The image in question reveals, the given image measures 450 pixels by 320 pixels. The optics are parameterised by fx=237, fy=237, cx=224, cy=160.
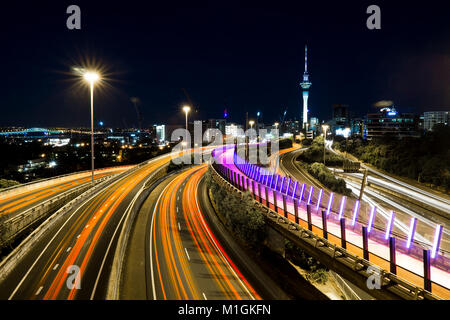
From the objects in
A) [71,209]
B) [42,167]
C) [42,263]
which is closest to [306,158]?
[71,209]

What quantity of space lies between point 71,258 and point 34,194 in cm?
1978

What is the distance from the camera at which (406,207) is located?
90.6 feet

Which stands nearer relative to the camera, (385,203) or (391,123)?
(385,203)

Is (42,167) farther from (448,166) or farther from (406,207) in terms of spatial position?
(448,166)

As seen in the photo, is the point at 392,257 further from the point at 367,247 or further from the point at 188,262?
the point at 188,262

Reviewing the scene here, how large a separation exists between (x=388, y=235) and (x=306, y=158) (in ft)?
160

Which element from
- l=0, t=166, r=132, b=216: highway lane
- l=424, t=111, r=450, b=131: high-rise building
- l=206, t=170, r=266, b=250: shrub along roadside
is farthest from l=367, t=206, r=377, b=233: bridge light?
l=424, t=111, r=450, b=131: high-rise building

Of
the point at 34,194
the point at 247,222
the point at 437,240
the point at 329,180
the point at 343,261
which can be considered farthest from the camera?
the point at 329,180

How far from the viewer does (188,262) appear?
54.4 ft

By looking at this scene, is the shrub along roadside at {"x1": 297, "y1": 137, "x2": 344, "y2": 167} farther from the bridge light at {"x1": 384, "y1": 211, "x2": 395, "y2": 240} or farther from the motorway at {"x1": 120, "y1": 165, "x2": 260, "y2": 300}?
the bridge light at {"x1": 384, "y1": 211, "x2": 395, "y2": 240}

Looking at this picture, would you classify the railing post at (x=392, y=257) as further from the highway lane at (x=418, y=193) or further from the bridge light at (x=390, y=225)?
the highway lane at (x=418, y=193)

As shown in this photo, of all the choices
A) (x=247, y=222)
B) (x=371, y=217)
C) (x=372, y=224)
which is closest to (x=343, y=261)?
(x=372, y=224)
